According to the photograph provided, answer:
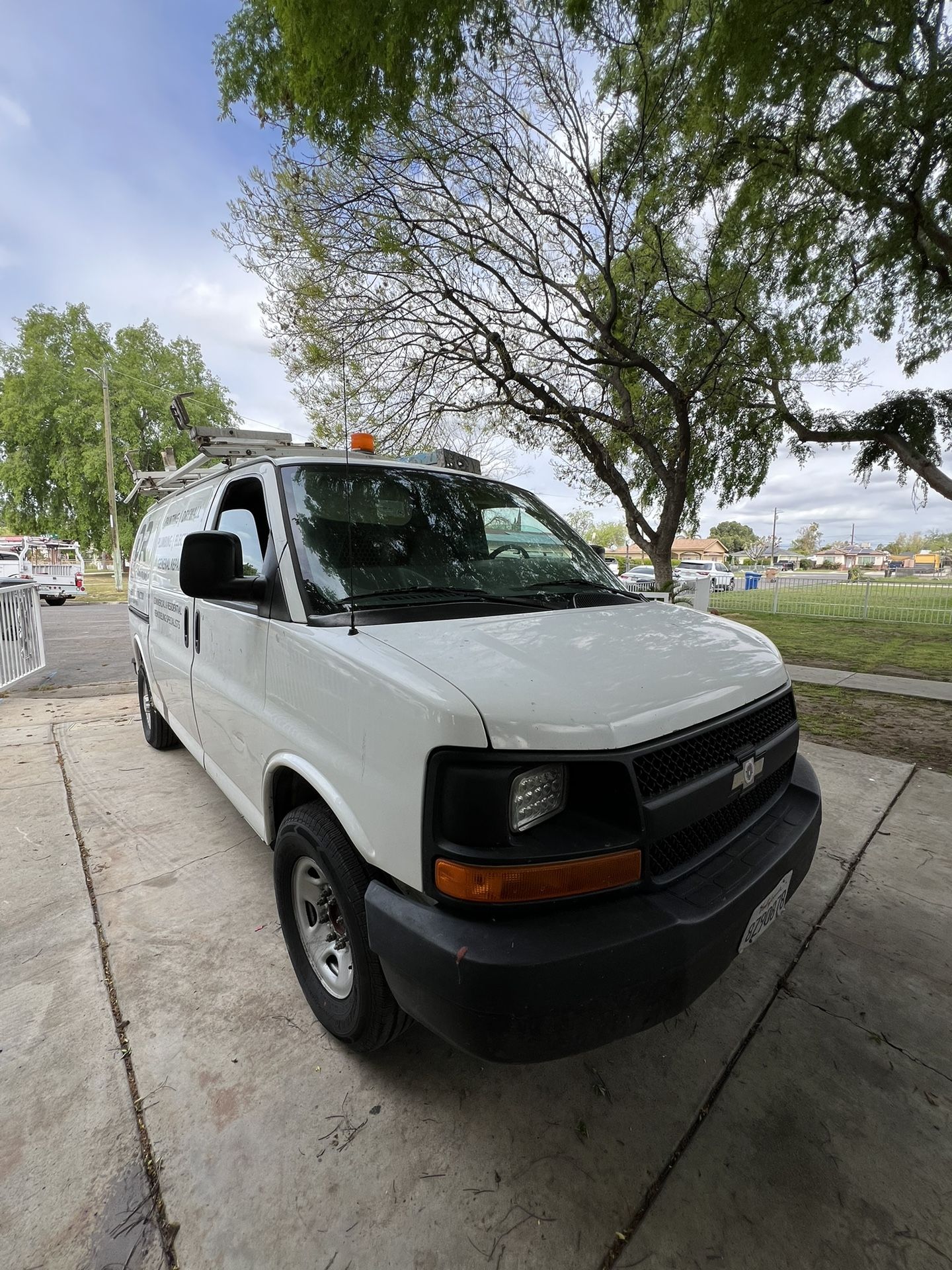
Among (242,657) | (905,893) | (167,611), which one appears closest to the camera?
(242,657)

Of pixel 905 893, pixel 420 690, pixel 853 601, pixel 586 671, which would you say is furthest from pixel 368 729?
pixel 853 601

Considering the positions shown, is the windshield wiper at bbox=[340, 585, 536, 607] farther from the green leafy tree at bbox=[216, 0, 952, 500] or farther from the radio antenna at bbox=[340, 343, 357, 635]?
the green leafy tree at bbox=[216, 0, 952, 500]

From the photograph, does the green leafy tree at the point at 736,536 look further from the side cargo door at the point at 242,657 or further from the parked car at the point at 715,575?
the side cargo door at the point at 242,657

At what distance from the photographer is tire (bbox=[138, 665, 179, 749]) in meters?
4.85

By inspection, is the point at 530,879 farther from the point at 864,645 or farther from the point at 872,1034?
the point at 864,645

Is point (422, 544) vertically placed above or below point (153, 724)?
above

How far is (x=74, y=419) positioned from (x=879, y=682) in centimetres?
3582

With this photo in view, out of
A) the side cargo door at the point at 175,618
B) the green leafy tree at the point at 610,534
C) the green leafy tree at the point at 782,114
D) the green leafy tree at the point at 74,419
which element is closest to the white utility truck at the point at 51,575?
the green leafy tree at the point at 74,419

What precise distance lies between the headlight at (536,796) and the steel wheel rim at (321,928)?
887 millimetres

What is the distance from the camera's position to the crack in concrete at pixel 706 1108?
1.43 m

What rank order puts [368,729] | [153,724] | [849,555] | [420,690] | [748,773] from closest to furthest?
[420,690], [368,729], [748,773], [153,724], [849,555]

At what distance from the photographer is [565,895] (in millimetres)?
1446

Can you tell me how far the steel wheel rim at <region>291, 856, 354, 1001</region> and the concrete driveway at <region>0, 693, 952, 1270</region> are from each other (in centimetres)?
21

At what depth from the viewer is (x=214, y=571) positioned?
212 centimetres
